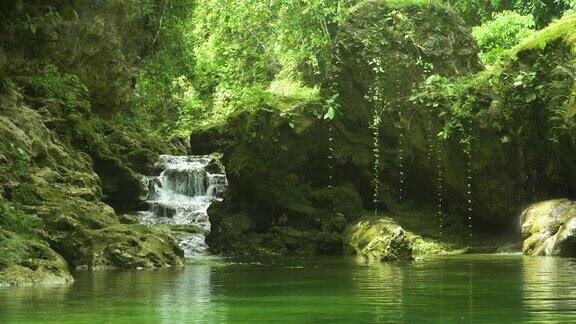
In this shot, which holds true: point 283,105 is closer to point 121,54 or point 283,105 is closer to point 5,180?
point 121,54

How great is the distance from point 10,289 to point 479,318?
693 centimetres

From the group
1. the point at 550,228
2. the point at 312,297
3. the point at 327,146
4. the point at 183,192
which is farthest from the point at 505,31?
the point at 312,297

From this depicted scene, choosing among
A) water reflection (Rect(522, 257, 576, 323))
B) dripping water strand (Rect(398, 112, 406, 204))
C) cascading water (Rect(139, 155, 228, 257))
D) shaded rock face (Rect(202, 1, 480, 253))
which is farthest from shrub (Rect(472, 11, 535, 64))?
water reflection (Rect(522, 257, 576, 323))

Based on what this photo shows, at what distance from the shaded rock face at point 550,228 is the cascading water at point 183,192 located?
1129 centimetres

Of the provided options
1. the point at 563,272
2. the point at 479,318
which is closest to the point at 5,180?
the point at 563,272

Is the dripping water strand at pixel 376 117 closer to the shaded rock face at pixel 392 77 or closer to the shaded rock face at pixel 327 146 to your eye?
the shaded rock face at pixel 392 77

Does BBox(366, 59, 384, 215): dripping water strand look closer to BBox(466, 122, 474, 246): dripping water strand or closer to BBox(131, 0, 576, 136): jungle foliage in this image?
BBox(131, 0, 576, 136): jungle foliage

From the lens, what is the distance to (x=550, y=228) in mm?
19938

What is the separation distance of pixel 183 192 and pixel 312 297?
76.7 ft

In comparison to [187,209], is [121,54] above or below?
above

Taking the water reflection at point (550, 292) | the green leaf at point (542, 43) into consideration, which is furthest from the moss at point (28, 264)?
the green leaf at point (542, 43)

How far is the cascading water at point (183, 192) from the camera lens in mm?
29881

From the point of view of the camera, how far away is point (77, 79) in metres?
22.6

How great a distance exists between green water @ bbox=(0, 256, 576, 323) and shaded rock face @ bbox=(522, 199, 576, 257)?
3921mm
